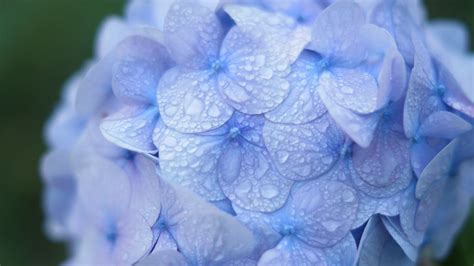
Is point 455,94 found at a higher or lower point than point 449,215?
higher

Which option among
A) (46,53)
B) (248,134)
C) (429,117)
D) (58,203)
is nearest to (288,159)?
(248,134)

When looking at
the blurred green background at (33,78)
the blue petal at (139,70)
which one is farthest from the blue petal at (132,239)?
the blurred green background at (33,78)

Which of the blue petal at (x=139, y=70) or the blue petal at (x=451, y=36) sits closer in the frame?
the blue petal at (x=139, y=70)

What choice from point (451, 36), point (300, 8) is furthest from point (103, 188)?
point (451, 36)

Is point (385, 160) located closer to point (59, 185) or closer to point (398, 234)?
point (398, 234)

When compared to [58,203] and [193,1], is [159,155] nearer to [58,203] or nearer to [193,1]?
[193,1]

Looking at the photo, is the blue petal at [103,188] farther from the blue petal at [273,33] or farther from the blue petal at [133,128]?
the blue petal at [273,33]

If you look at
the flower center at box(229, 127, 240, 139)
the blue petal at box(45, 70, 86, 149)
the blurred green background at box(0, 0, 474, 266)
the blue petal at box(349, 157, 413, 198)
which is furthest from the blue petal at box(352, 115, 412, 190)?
the blurred green background at box(0, 0, 474, 266)
